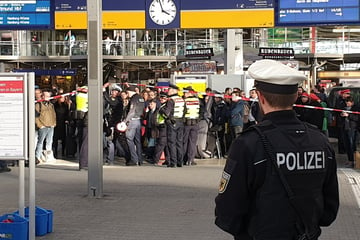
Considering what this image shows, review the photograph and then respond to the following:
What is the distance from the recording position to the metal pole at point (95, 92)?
28.0ft

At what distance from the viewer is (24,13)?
48.7 ft

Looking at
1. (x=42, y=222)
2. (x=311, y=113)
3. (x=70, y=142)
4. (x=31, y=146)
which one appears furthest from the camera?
(x=70, y=142)

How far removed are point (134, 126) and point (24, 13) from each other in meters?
4.71

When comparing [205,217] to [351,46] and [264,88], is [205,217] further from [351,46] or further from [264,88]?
[351,46]

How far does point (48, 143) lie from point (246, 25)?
5758 mm

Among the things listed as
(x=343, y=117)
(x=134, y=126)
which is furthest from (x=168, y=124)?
(x=343, y=117)

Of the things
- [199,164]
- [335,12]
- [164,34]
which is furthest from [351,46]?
[199,164]

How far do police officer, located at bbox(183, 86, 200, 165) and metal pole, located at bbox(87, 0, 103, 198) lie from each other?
4.34m

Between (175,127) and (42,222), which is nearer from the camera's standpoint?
(42,222)

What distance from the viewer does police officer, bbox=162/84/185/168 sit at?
40.8 ft

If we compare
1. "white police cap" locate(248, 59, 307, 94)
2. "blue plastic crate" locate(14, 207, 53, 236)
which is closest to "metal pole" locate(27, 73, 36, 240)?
"blue plastic crate" locate(14, 207, 53, 236)

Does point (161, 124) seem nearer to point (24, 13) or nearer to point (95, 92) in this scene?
point (95, 92)

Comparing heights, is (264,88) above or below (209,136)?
above

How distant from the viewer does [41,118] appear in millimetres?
12781
